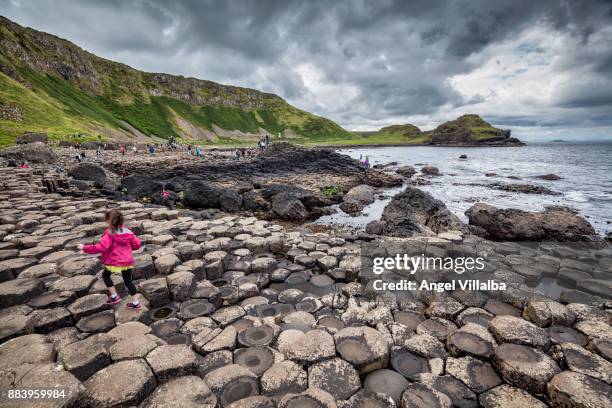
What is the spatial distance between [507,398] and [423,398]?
3.38 ft

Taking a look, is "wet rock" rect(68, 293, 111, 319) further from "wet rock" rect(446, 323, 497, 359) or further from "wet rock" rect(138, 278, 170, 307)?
"wet rock" rect(446, 323, 497, 359)

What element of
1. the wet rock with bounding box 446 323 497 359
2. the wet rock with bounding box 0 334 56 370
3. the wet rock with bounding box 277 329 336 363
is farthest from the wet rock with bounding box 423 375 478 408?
the wet rock with bounding box 0 334 56 370

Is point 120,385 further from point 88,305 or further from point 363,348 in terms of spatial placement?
point 363,348

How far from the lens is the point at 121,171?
26.8m

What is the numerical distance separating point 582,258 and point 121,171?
32332 mm

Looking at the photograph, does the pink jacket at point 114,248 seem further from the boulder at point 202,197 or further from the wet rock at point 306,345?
the boulder at point 202,197

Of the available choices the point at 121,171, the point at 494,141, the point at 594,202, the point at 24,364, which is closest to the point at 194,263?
the point at 24,364

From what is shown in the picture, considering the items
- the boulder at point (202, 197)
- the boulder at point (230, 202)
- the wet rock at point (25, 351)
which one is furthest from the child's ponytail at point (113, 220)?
the boulder at point (202, 197)

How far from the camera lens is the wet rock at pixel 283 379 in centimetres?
324

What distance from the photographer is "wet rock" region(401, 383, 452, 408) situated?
10.1 feet

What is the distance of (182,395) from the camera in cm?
303

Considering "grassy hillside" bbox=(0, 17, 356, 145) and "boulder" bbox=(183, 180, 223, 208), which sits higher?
"grassy hillside" bbox=(0, 17, 356, 145)

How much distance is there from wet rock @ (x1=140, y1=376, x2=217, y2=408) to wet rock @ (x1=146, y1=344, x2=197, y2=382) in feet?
0.38

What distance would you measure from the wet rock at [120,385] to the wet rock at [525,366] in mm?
4329
